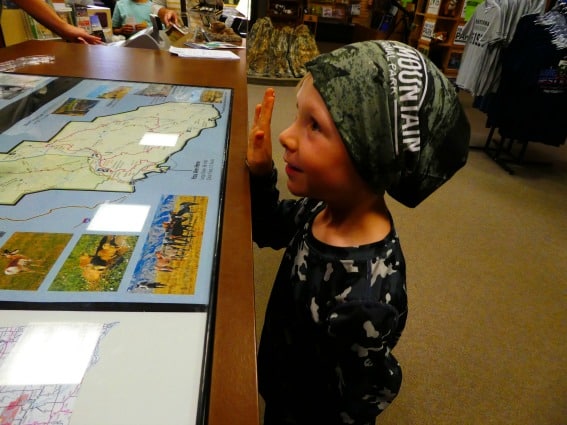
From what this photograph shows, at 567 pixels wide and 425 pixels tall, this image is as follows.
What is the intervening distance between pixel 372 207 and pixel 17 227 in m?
0.51

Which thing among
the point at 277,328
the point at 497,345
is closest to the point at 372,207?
the point at 277,328

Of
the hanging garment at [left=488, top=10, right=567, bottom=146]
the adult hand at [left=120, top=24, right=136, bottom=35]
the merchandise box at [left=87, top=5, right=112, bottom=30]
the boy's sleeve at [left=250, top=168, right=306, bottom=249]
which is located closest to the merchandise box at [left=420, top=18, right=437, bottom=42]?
the hanging garment at [left=488, top=10, right=567, bottom=146]

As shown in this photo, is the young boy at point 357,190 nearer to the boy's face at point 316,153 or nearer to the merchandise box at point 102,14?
the boy's face at point 316,153

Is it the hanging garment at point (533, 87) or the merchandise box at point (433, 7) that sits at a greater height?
the merchandise box at point (433, 7)

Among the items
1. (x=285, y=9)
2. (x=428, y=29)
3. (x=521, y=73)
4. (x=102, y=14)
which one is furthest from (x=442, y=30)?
(x=102, y=14)

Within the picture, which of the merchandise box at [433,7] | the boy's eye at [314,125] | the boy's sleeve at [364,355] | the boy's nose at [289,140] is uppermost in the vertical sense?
the merchandise box at [433,7]

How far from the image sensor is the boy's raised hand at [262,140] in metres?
0.71

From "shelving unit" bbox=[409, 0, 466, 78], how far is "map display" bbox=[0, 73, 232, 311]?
4.86 m

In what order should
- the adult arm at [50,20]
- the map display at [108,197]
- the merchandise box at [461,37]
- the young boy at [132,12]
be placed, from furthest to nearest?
the merchandise box at [461,37]
the young boy at [132,12]
the adult arm at [50,20]
the map display at [108,197]

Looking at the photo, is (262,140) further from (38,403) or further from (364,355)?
(38,403)

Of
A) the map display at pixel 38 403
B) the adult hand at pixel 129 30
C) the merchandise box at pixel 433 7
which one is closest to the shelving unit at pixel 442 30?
the merchandise box at pixel 433 7

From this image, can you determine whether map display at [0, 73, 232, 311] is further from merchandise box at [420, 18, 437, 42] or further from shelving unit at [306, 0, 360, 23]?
shelving unit at [306, 0, 360, 23]

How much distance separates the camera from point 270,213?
2.75ft

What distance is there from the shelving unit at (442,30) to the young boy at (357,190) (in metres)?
5.04
